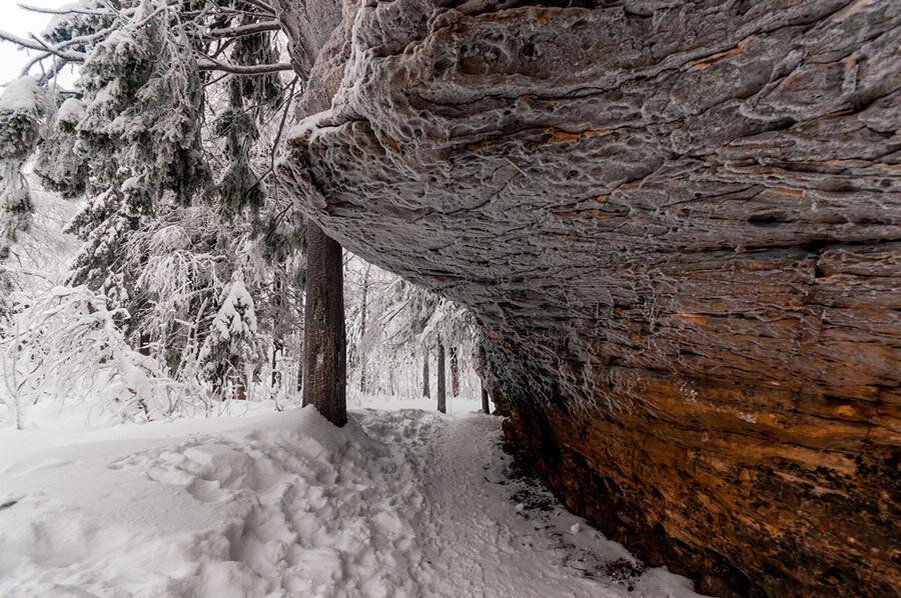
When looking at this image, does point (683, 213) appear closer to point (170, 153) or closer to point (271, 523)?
point (271, 523)

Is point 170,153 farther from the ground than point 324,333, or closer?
farther from the ground

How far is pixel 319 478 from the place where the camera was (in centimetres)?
517

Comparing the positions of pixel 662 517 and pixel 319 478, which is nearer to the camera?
pixel 662 517

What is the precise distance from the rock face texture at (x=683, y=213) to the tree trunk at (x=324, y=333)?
2368 millimetres

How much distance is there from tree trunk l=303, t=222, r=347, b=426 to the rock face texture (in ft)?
7.77

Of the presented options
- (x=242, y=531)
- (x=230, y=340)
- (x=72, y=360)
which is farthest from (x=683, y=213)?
(x=72, y=360)

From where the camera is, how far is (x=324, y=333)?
22.2ft

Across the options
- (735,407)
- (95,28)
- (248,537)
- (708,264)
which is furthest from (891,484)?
(95,28)

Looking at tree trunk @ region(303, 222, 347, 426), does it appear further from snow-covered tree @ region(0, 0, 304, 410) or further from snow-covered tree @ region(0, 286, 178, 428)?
snow-covered tree @ region(0, 286, 178, 428)

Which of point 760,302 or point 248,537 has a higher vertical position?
point 760,302

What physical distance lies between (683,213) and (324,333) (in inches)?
219

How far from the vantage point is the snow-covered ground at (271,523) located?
2910 mm

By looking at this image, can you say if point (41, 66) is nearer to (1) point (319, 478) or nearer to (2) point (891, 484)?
(1) point (319, 478)

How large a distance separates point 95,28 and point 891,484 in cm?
909
